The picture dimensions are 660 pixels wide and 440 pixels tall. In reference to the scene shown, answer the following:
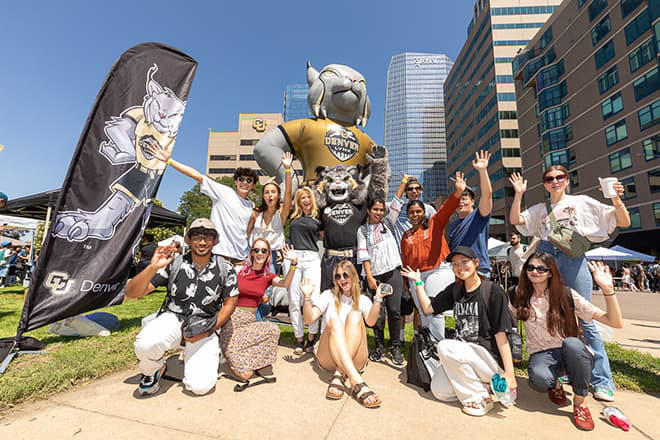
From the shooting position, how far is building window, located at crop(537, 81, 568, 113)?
28.7m

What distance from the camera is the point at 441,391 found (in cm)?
243

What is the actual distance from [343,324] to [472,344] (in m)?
1.06

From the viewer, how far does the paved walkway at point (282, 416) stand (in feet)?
6.30

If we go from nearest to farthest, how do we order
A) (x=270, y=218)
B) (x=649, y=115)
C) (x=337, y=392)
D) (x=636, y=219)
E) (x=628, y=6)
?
1. (x=337, y=392)
2. (x=270, y=218)
3. (x=649, y=115)
4. (x=636, y=219)
5. (x=628, y=6)

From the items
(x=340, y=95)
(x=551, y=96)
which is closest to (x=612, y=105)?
(x=551, y=96)

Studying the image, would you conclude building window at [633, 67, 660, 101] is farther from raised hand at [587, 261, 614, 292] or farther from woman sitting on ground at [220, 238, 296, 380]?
woman sitting on ground at [220, 238, 296, 380]

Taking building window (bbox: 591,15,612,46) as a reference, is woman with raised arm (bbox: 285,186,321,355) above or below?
below

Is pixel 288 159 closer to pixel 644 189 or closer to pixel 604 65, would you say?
pixel 644 189

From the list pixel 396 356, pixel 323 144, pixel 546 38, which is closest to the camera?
pixel 396 356

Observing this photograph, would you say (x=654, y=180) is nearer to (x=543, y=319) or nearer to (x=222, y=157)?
(x=543, y=319)

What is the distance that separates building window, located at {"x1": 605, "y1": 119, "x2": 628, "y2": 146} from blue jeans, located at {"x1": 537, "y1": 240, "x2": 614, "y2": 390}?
28000mm

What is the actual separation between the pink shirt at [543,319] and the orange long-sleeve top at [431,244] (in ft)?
3.18

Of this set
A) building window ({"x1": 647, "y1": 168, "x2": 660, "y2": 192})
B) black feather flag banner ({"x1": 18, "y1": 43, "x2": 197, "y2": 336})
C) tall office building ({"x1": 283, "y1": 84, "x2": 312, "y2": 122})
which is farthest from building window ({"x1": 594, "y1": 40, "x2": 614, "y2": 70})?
tall office building ({"x1": 283, "y1": 84, "x2": 312, "y2": 122})

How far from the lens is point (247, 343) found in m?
2.79
